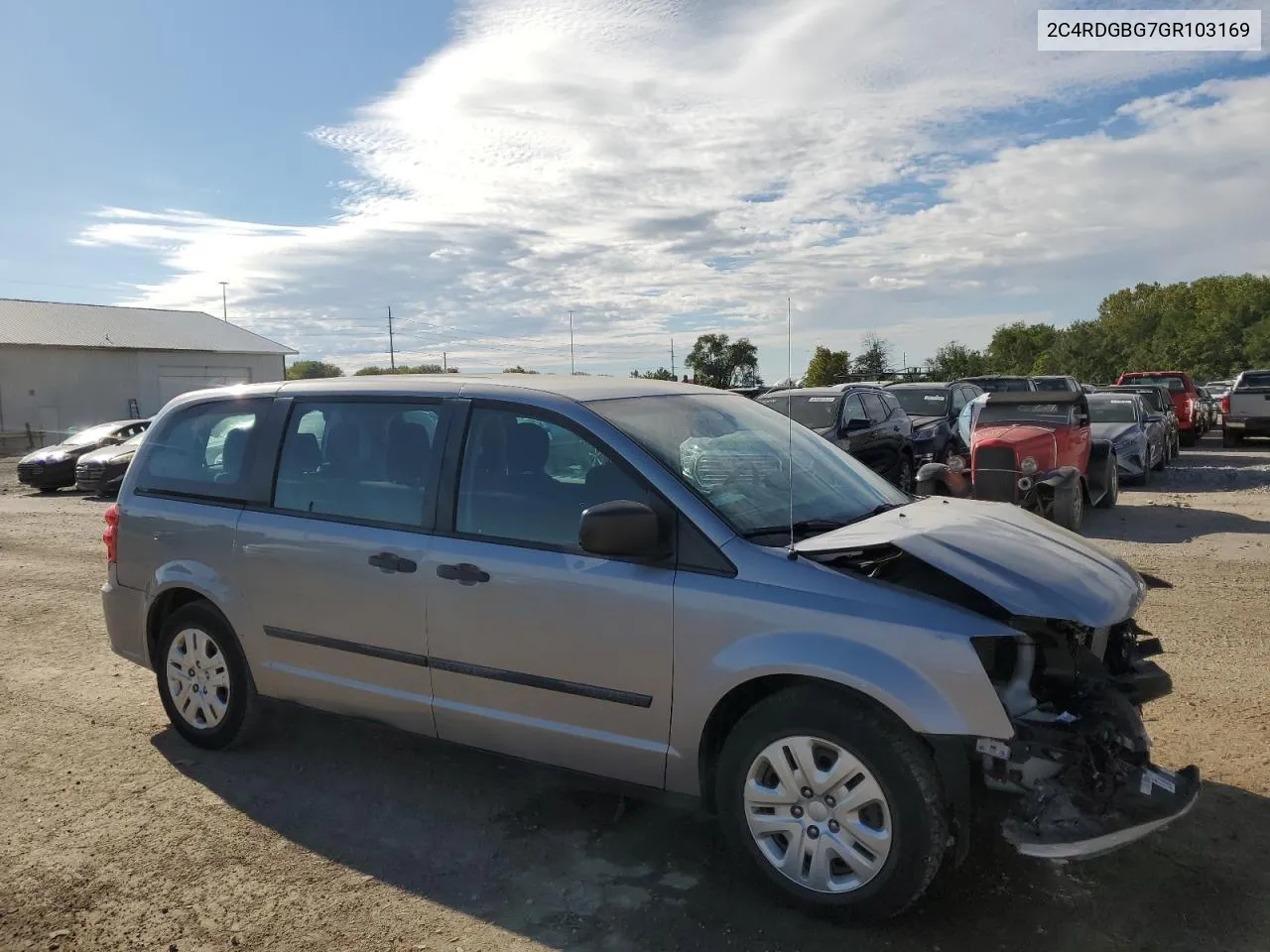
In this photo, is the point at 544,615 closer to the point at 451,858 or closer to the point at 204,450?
the point at 451,858

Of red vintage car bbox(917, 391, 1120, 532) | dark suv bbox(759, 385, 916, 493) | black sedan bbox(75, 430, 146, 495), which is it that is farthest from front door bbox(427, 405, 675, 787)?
black sedan bbox(75, 430, 146, 495)

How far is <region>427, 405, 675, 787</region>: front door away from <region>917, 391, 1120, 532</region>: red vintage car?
19.7 ft

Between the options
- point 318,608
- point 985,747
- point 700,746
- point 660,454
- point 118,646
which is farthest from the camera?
point 118,646

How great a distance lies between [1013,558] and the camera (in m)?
3.41

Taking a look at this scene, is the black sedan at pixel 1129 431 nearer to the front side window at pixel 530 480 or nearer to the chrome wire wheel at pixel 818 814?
the front side window at pixel 530 480

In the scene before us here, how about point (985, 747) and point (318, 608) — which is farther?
point (318, 608)

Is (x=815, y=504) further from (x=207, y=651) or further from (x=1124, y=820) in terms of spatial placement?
(x=207, y=651)

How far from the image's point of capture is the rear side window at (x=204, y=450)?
4.78 meters

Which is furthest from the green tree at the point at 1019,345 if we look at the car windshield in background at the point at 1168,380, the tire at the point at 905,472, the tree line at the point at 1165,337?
the tire at the point at 905,472

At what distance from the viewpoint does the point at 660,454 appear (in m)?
3.69

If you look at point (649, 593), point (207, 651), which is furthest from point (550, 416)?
point (207, 651)

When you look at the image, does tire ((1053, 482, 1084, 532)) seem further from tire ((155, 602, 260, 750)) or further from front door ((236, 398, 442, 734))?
tire ((155, 602, 260, 750))

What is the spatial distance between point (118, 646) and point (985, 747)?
177 inches

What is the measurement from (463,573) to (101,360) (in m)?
41.6
